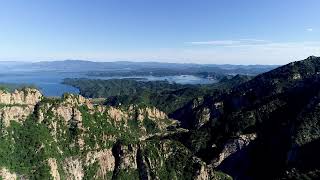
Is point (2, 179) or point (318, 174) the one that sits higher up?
point (318, 174)

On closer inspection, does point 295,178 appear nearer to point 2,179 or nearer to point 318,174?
point 318,174

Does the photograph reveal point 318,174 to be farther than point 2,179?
No

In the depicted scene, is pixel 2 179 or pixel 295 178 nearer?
pixel 295 178

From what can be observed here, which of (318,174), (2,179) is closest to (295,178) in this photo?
(318,174)

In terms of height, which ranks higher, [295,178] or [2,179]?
[295,178]
